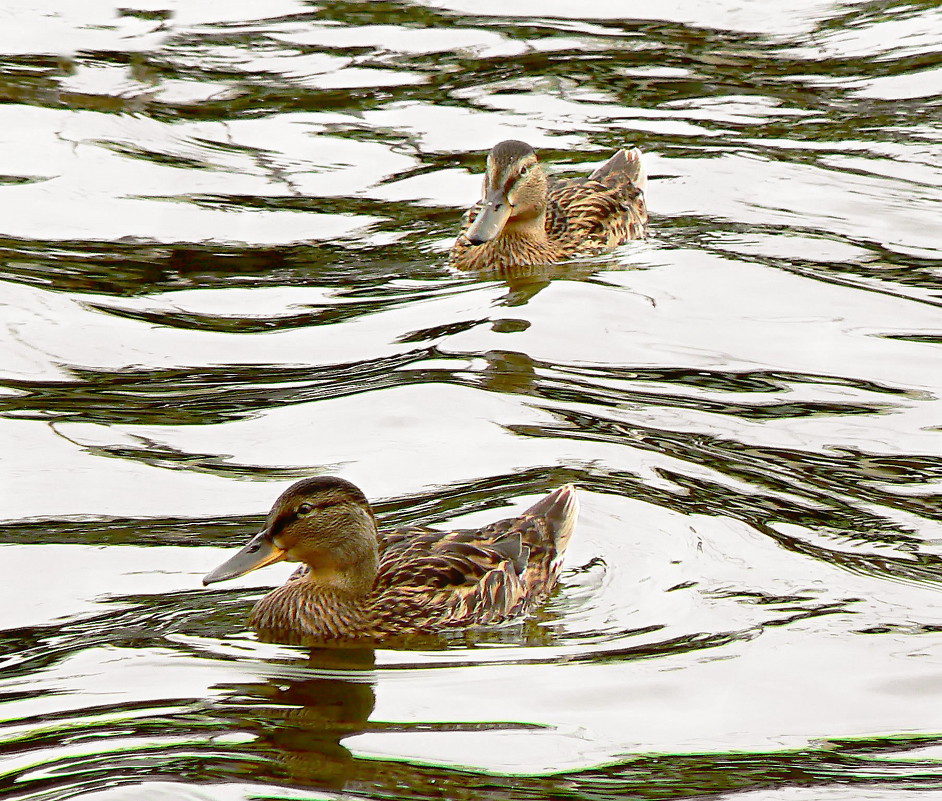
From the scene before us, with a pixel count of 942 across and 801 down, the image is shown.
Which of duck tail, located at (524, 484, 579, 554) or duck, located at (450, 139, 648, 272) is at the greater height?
duck, located at (450, 139, 648, 272)

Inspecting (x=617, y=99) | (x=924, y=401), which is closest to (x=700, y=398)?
(x=924, y=401)

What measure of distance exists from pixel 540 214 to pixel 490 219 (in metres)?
0.94

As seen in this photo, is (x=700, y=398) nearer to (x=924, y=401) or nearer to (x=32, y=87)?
(x=924, y=401)

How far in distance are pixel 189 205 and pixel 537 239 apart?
9.12 feet

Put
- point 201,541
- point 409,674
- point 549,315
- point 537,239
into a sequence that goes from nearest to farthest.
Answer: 1. point 409,674
2. point 201,541
3. point 549,315
4. point 537,239

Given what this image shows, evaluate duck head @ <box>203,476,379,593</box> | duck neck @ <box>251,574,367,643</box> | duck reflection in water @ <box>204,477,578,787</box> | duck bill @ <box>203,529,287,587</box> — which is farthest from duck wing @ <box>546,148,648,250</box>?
duck bill @ <box>203,529,287,587</box>

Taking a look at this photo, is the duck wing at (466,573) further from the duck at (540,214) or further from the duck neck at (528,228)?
the duck neck at (528,228)

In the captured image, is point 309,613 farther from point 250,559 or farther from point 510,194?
point 510,194

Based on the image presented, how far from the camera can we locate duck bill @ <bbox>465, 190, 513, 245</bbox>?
40.9 feet

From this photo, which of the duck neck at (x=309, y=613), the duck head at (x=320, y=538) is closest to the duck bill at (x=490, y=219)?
the duck head at (x=320, y=538)

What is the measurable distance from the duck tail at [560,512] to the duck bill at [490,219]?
4.39 metres

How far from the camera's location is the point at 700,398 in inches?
402

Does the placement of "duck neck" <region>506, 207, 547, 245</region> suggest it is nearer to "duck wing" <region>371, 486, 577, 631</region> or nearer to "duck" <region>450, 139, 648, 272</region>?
"duck" <region>450, 139, 648, 272</region>

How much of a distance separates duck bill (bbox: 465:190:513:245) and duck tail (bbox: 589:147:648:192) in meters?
1.39
